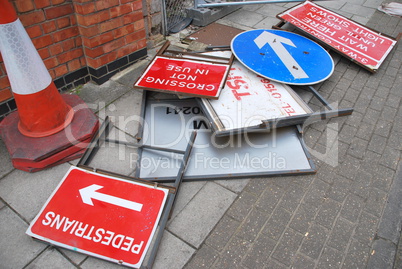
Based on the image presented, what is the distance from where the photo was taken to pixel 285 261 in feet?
A: 6.57

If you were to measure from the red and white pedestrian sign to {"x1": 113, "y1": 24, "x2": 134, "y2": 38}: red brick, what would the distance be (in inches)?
68.8

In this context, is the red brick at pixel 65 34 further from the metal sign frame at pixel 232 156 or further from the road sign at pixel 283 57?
the road sign at pixel 283 57

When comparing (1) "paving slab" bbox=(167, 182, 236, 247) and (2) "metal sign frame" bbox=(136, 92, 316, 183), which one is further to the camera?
(2) "metal sign frame" bbox=(136, 92, 316, 183)

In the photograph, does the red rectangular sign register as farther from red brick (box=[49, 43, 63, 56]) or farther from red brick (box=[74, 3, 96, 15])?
red brick (box=[49, 43, 63, 56])

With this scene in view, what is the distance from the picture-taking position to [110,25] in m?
3.23

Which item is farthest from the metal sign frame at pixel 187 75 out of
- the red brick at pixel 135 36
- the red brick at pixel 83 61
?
the red brick at pixel 83 61

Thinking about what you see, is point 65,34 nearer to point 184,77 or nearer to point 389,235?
point 184,77

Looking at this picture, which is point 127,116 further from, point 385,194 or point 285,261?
point 385,194

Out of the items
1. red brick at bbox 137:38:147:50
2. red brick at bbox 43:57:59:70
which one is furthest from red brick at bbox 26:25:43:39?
red brick at bbox 137:38:147:50

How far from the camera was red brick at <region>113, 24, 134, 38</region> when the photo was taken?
3.34m

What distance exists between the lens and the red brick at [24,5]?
2.55m

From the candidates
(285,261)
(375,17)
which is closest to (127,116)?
(285,261)

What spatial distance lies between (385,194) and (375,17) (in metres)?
4.15

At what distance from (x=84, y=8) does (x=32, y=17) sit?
1.59 feet
